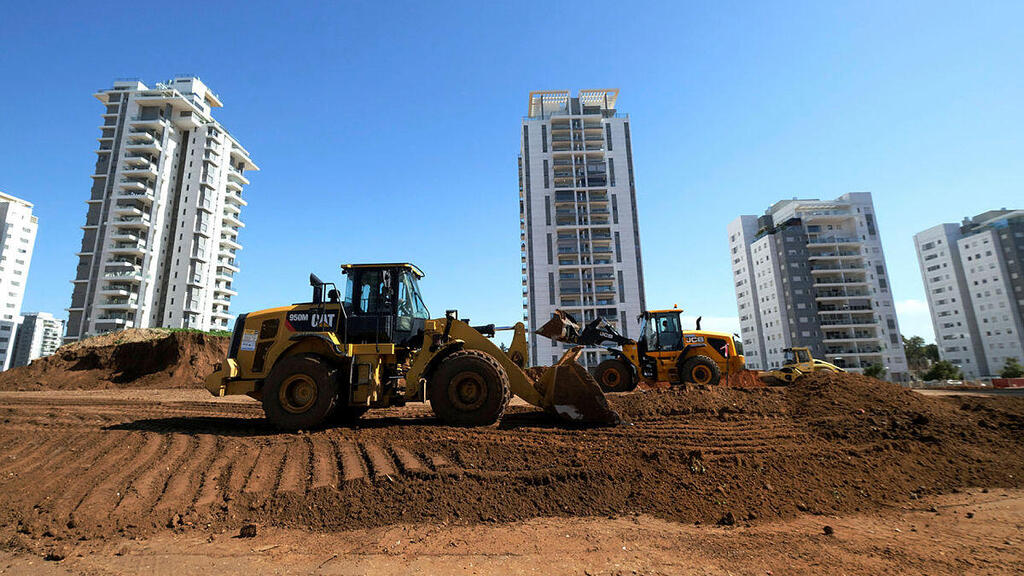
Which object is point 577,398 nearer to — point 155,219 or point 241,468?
point 241,468

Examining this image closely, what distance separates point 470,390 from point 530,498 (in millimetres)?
3244

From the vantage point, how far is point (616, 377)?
16.2 m

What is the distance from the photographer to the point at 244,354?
30.7 feet

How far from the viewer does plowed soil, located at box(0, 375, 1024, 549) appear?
5.13m

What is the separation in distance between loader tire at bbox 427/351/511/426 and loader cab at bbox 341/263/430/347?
147cm

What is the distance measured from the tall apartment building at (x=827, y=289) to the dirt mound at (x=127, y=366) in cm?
6705

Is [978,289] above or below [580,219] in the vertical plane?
below

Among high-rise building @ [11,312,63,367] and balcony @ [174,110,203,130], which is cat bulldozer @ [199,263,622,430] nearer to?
balcony @ [174,110,203,130]

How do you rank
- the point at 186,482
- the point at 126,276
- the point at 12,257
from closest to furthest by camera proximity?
the point at 186,482, the point at 126,276, the point at 12,257

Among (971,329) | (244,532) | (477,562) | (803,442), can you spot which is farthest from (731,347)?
(971,329)

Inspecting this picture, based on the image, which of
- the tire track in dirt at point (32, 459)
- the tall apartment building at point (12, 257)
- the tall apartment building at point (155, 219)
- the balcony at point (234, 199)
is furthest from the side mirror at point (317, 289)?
the tall apartment building at point (12, 257)

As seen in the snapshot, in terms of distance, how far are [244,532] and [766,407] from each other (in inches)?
382

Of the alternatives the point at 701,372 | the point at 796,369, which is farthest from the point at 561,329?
the point at 796,369

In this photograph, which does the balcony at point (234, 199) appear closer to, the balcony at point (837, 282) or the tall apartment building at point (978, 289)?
the balcony at point (837, 282)
